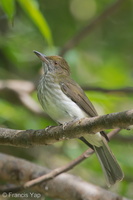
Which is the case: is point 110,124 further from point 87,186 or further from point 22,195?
point 22,195

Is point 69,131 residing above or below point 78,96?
below

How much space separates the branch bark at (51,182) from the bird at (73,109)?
21cm

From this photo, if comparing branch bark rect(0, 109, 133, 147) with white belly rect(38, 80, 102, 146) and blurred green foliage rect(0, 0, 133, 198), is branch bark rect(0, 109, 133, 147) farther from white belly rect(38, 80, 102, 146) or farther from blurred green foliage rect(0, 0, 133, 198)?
blurred green foliage rect(0, 0, 133, 198)

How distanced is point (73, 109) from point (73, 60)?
1.93 m

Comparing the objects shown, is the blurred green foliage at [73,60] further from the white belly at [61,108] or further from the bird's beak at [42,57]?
the white belly at [61,108]

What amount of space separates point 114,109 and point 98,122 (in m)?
2.62

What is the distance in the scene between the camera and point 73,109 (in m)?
4.27

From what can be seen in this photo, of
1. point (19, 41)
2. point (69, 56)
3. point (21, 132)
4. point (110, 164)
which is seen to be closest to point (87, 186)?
point (110, 164)

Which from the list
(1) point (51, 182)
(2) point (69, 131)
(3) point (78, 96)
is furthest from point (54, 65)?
(2) point (69, 131)

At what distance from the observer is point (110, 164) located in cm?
429

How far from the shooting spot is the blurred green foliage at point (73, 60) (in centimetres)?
513

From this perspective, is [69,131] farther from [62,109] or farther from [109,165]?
[109,165]

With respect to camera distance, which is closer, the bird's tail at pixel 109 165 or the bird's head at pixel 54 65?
the bird's tail at pixel 109 165

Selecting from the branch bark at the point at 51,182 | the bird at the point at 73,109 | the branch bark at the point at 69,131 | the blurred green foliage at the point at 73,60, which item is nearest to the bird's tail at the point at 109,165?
the bird at the point at 73,109
